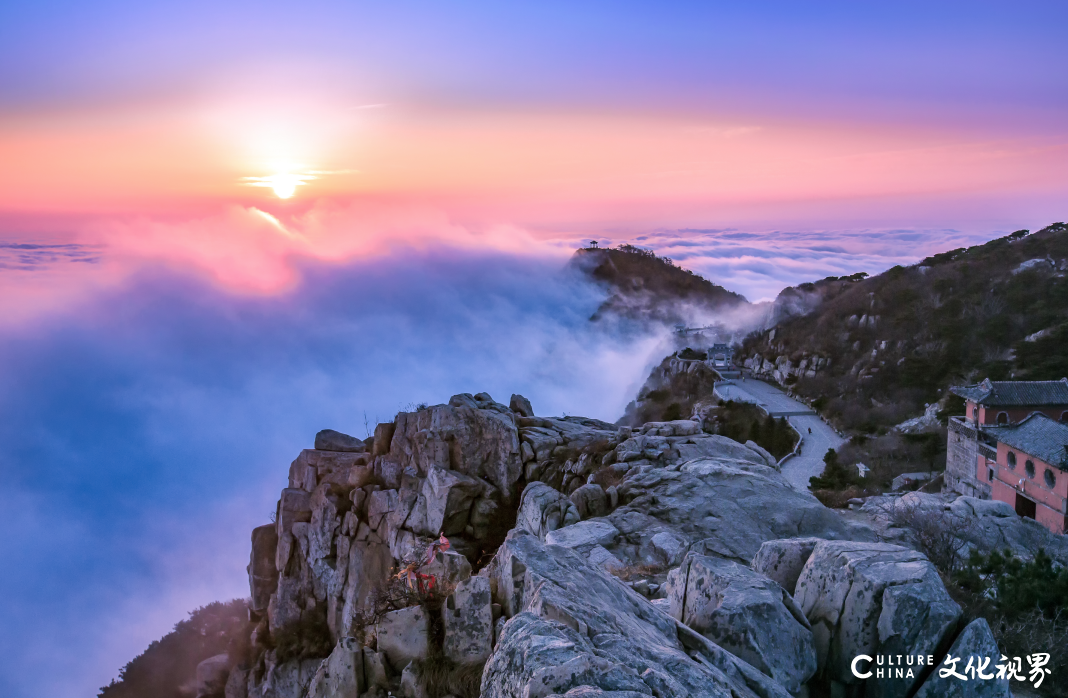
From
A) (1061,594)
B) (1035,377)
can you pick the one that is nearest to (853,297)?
(1035,377)

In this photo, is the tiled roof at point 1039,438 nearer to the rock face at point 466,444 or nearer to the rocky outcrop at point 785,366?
the rock face at point 466,444

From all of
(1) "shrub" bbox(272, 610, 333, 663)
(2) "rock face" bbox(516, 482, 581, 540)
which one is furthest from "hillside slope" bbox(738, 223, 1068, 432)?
(1) "shrub" bbox(272, 610, 333, 663)

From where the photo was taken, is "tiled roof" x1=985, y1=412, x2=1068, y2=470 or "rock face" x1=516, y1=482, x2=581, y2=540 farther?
"tiled roof" x1=985, y1=412, x2=1068, y2=470

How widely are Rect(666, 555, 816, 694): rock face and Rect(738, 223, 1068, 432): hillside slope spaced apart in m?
47.1

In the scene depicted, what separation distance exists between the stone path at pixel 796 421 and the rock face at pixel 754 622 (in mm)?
26570

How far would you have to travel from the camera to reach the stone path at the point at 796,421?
38656 mm

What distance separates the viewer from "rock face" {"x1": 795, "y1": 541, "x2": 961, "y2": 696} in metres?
7.22

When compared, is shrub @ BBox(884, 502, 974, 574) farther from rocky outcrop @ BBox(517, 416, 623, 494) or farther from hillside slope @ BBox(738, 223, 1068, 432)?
hillside slope @ BBox(738, 223, 1068, 432)

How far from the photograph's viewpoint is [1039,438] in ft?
104

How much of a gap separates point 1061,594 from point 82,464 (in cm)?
15477

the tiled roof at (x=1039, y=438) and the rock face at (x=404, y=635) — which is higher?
the rock face at (x=404, y=635)

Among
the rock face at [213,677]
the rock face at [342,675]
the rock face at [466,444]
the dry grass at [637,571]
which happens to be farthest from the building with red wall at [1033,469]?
the rock face at [213,677]

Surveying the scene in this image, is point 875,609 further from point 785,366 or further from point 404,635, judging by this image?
point 785,366

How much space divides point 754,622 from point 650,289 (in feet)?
433
